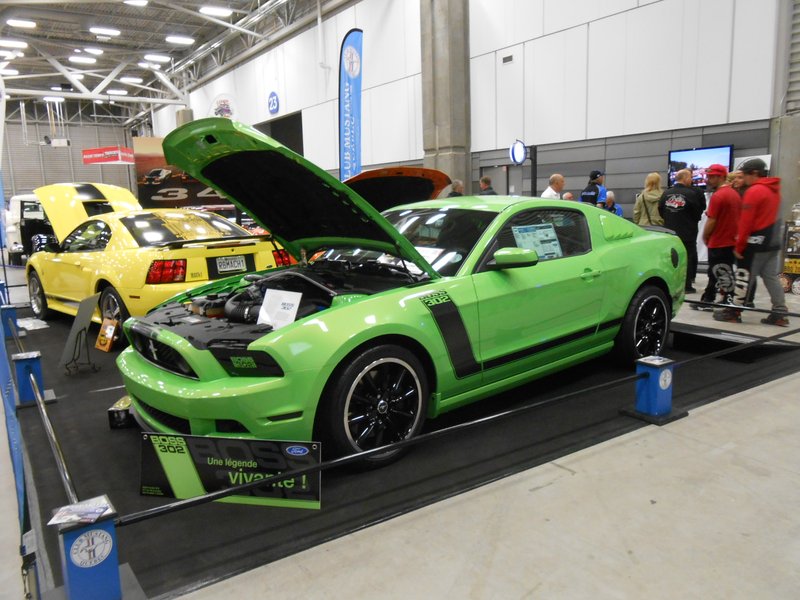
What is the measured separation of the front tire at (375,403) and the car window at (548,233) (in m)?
0.96

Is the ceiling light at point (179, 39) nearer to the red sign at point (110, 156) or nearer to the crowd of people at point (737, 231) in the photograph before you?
the red sign at point (110, 156)

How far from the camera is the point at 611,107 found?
1034cm

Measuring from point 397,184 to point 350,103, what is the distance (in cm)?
677

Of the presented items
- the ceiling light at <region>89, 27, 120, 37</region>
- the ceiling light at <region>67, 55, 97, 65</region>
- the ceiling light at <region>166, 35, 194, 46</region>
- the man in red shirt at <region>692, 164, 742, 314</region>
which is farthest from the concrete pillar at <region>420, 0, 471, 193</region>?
the ceiling light at <region>67, 55, 97, 65</region>

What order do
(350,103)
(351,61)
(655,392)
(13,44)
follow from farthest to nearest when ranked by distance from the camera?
(13,44) < (350,103) < (351,61) < (655,392)

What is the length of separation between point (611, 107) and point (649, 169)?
4.51 ft

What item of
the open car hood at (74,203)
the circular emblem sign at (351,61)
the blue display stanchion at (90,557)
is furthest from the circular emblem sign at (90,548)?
the circular emblem sign at (351,61)

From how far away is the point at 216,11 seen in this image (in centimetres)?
1853

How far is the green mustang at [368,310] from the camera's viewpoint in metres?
2.47

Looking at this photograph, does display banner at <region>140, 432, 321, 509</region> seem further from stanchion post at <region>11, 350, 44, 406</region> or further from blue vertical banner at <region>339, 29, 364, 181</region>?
blue vertical banner at <region>339, 29, 364, 181</region>

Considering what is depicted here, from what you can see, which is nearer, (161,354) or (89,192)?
(161,354)

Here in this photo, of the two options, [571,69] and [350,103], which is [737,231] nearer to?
[571,69]

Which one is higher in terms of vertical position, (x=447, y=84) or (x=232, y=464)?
(x=447, y=84)

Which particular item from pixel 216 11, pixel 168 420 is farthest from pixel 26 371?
pixel 216 11
